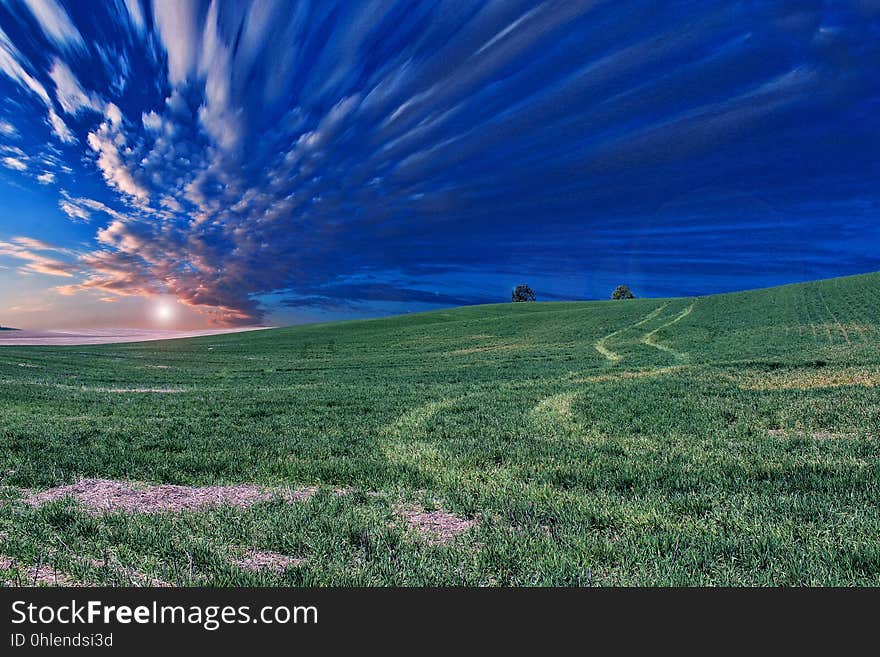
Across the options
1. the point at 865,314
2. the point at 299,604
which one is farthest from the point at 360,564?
the point at 865,314

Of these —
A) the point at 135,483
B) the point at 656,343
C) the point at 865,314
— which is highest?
the point at 865,314

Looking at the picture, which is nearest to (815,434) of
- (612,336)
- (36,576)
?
(36,576)

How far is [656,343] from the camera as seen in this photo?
37688 millimetres

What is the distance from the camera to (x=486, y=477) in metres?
7.43

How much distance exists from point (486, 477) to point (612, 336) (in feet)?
137

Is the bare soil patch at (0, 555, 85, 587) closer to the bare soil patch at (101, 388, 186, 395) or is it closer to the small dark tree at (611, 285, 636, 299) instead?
the bare soil patch at (101, 388, 186, 395)

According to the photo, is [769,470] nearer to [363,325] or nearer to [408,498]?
[408,498]

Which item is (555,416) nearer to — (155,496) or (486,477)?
(486,477)

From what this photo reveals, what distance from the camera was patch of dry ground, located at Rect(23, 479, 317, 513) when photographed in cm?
650

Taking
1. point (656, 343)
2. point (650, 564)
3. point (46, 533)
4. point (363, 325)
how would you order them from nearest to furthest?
point (650, 564)
point (46, 533)
point (656, 343)
point (363, 325)

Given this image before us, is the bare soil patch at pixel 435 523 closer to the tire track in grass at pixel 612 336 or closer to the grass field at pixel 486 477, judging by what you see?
the grass field at pixel 486 477

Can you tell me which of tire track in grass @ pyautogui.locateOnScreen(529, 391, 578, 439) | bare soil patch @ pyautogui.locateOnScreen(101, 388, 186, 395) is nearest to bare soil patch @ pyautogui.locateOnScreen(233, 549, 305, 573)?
tire track in grass @ pyautogui.locateOnScreen(529, 391, 578, 439)

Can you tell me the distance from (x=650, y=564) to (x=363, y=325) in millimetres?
82367

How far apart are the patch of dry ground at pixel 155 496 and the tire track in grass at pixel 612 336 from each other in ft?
84.3
